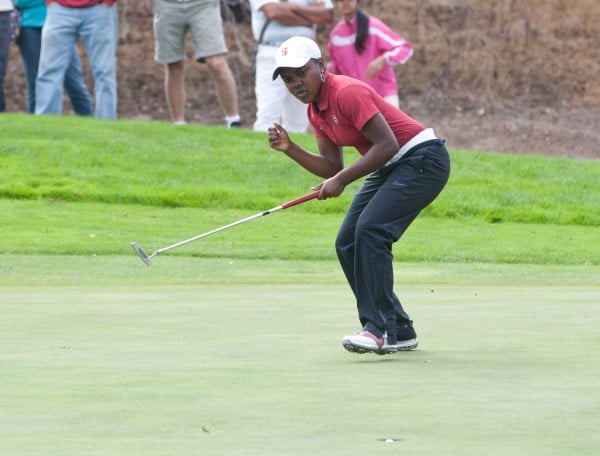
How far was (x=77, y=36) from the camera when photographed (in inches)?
687

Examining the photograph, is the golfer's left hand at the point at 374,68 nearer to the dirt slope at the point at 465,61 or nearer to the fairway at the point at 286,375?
the fairway at the point at 286,375

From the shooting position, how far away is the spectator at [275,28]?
1662 cm

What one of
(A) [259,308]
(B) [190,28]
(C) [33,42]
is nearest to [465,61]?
(C) [33,42]

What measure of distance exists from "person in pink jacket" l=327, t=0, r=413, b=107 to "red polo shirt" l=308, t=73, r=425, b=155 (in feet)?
28.2

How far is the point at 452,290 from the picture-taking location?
10.1m

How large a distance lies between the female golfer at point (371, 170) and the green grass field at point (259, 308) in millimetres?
244

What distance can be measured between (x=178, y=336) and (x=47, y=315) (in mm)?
1122

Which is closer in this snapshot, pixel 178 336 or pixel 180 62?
pixel 178 336

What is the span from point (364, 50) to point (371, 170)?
30.0ft

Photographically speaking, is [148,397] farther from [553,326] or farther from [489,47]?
[489,47]

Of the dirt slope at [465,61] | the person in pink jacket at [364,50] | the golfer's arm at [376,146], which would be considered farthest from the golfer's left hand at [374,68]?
the golfer's arm at [376,146]

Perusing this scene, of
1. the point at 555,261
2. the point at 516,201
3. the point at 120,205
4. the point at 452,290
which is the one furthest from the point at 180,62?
the point at 452,290

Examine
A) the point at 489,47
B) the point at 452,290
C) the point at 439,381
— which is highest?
the point at 439,381

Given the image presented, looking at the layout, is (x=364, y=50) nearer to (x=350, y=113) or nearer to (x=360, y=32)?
(x=360, y=32)
